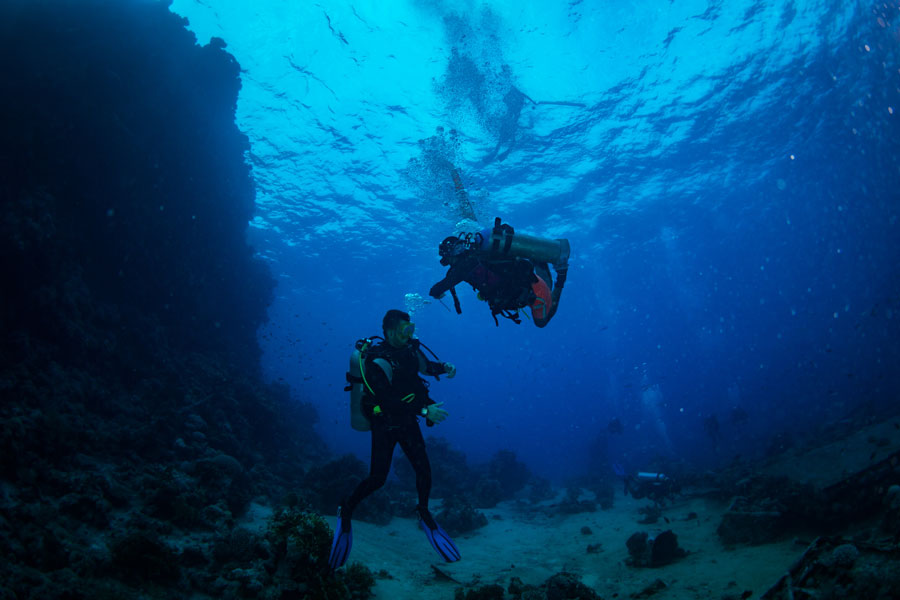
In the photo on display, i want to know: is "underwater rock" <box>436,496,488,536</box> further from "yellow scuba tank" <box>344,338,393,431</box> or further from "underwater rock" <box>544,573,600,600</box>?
"yellow scuba tank" <box>344,338,393,431</box>

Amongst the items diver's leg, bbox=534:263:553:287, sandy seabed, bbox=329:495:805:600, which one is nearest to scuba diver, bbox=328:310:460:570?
sandy seabed, bbox=329:495:805:600

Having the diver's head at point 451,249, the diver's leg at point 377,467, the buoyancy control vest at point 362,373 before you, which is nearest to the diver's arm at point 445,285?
the diver's head at point 451,249

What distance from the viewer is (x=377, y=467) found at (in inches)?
202

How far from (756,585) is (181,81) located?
1974cm

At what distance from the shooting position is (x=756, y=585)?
480cm

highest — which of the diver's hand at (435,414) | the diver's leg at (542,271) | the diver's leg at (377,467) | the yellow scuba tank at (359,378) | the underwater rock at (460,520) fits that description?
the diver's leg at (542,271)

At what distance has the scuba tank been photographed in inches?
230

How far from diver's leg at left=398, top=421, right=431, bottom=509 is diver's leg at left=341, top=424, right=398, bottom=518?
0.70ft

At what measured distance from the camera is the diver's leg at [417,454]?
17.4ft

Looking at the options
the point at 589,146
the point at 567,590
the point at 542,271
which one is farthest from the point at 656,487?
the point at 589,146

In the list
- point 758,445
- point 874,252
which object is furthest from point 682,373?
point 758,445

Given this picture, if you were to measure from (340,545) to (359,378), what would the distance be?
198cm

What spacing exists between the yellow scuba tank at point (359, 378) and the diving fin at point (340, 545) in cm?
116

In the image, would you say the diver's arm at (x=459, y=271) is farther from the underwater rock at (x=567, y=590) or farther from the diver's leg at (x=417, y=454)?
the underwater rock at (x=567, y=590)
